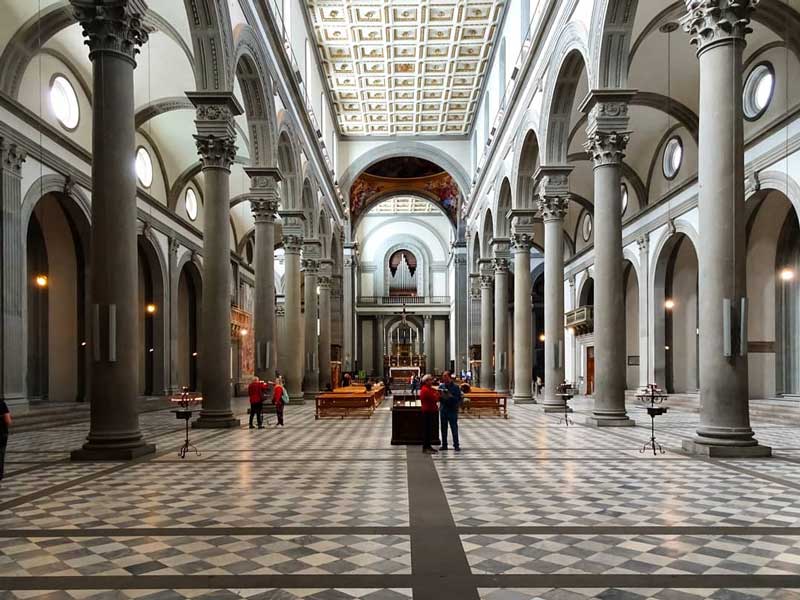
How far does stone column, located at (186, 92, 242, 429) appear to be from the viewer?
15.8 meters

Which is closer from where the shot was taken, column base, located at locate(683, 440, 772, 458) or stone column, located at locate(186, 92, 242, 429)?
column base, located at locate(683, 440, 772, 458)

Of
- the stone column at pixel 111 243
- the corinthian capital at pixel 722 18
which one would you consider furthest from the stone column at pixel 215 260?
the corinthian capital at pixel 722 18

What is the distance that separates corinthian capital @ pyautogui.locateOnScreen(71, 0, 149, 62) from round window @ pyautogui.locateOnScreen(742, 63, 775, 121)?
1595 centimetres

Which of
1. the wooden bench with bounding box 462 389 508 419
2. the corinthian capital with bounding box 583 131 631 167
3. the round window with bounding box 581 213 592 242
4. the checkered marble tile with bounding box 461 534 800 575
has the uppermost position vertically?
the round window with bounding box 581 213 592 242

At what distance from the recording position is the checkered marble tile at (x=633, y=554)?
5.26m

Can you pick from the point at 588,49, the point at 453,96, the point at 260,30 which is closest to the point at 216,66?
the point at 260,30

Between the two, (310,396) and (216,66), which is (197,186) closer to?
(310,396)

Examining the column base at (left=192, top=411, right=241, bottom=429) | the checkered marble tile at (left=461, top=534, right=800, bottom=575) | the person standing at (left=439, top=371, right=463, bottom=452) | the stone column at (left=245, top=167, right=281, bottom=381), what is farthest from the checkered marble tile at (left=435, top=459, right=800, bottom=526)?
the stone column at (left=245, top=167, right=281, bottom=381)

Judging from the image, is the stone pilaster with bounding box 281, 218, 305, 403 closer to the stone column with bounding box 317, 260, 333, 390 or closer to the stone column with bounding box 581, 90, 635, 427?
the stone column with bounding box 317, 260, 333, 390

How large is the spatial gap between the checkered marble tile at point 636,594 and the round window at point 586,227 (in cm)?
3325

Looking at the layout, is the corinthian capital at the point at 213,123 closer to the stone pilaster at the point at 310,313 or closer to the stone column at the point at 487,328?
the stone pilaster at the point at 310,313

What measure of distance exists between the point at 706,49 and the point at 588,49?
221 inches

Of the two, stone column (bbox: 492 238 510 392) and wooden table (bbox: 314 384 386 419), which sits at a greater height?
stone column (bbox: 492 238 510 392)

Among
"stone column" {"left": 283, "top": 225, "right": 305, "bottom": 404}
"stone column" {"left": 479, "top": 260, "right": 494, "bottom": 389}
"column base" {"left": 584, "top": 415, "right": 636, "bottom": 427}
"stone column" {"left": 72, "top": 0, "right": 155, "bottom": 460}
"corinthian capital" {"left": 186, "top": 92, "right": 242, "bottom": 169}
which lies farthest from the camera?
"stone column" {"left": 479, "top": 260, "right": 494, "bottom": 389}
